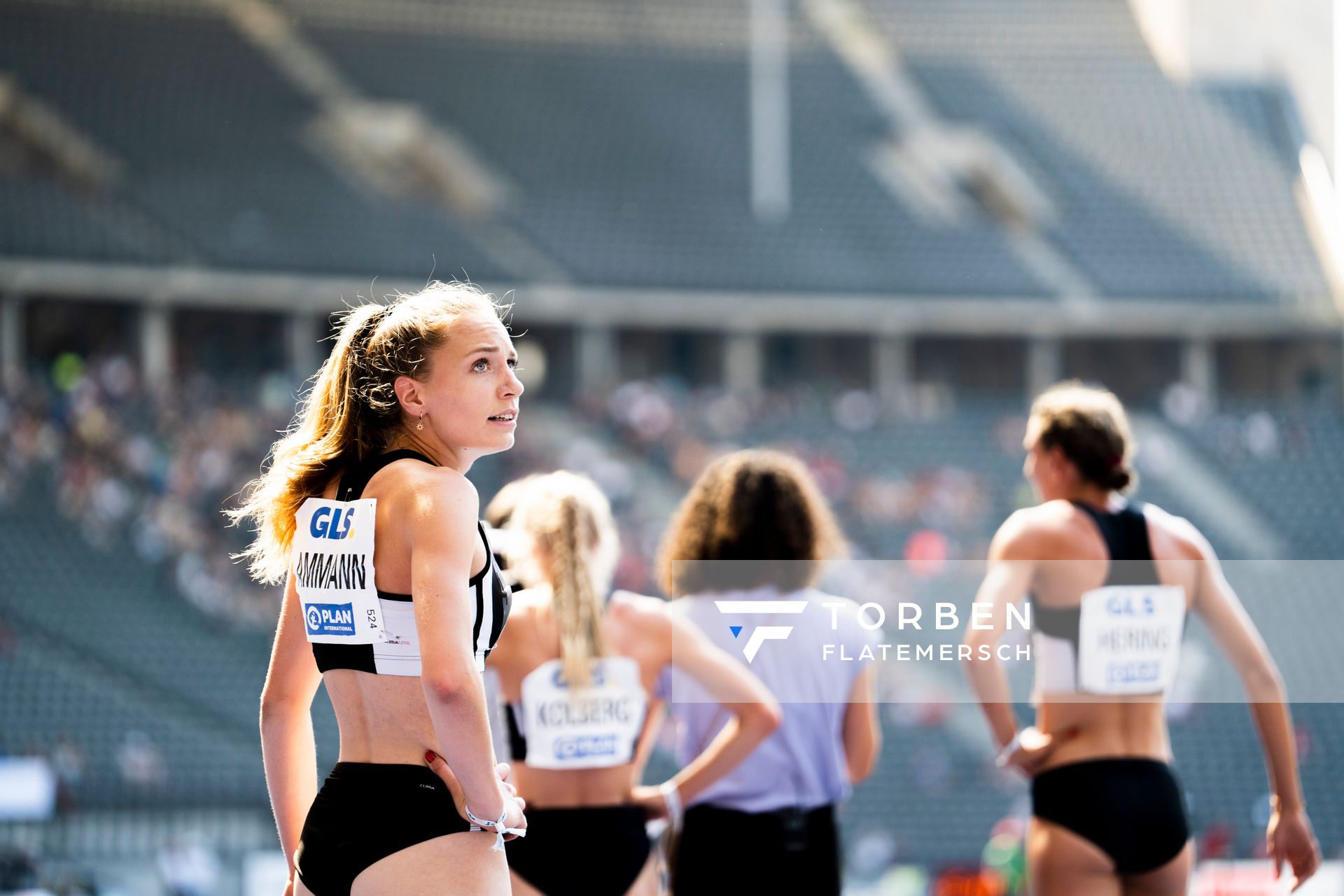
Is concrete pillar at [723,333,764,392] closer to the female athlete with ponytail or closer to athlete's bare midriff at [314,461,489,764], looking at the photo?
the female athlete with ponytail

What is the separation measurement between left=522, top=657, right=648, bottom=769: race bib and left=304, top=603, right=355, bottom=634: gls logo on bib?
122 cm

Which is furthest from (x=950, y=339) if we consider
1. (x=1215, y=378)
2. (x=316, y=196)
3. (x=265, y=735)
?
(x=265, y=735)

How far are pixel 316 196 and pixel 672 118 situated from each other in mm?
6074

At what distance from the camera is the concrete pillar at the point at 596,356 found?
2169 cm

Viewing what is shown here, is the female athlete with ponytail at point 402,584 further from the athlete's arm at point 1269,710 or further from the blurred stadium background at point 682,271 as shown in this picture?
the blurred stadium background at point 682,271

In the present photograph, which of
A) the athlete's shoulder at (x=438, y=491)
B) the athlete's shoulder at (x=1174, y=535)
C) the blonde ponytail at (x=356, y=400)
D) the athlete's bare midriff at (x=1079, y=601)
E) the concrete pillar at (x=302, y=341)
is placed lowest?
the athlete's bare midriff at (x=1079, y=601)

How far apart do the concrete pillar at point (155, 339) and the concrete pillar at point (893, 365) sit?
10.2 meters

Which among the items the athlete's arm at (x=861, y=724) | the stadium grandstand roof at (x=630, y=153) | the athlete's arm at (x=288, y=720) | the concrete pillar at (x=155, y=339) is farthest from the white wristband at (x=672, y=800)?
the concrete pillar at (x=155, y=339)

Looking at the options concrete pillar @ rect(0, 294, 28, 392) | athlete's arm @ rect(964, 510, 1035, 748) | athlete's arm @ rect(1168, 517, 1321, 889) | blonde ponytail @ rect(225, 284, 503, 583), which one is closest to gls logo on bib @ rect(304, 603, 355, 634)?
blonde ponytail @ rect(225, 284, 503, 583)

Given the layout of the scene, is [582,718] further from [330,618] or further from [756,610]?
[330,618]

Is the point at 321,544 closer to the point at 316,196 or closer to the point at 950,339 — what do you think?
the point at 316,196

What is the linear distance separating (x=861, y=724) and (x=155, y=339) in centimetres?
1785

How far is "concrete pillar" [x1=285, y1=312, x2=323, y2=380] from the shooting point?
2050 cm

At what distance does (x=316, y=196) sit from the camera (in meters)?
21.5
